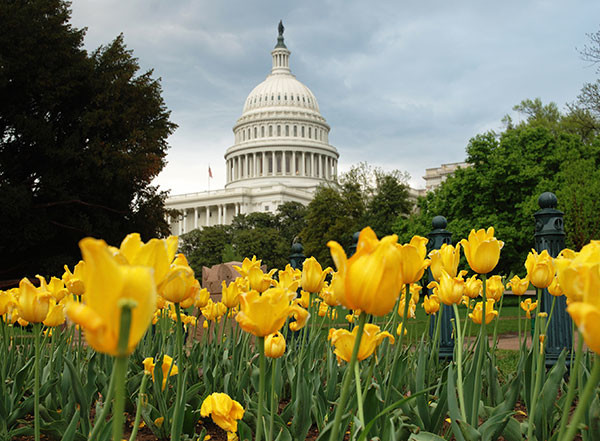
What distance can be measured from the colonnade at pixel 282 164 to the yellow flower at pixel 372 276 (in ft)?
278

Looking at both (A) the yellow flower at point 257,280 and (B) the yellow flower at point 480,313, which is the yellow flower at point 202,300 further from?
(B) the yellow flower at point 480,313

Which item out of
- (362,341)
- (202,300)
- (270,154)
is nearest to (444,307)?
(202,300)

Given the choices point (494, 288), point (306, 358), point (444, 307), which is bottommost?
point (306, 358)

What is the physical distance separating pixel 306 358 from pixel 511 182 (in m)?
24.3

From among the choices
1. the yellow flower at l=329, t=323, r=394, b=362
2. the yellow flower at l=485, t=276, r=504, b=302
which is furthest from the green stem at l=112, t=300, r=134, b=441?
the yellow flower at l=485, t=276, r=504, b=302

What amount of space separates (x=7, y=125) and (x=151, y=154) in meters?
4.11

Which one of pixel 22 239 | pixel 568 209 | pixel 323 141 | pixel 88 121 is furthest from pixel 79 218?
pixel 323 141

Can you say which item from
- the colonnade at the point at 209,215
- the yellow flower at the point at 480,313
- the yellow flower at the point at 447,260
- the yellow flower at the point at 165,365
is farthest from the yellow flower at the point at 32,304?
the colonnade at the point at 209,215

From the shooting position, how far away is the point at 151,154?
18609mm

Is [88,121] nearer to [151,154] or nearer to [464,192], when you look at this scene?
[151,154]

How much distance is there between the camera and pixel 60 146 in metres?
17.5

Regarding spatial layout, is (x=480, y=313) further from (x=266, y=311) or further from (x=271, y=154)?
(x=271, y=154)

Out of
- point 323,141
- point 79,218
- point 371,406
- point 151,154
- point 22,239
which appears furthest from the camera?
point 323,141

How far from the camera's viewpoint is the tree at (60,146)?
1641cm
